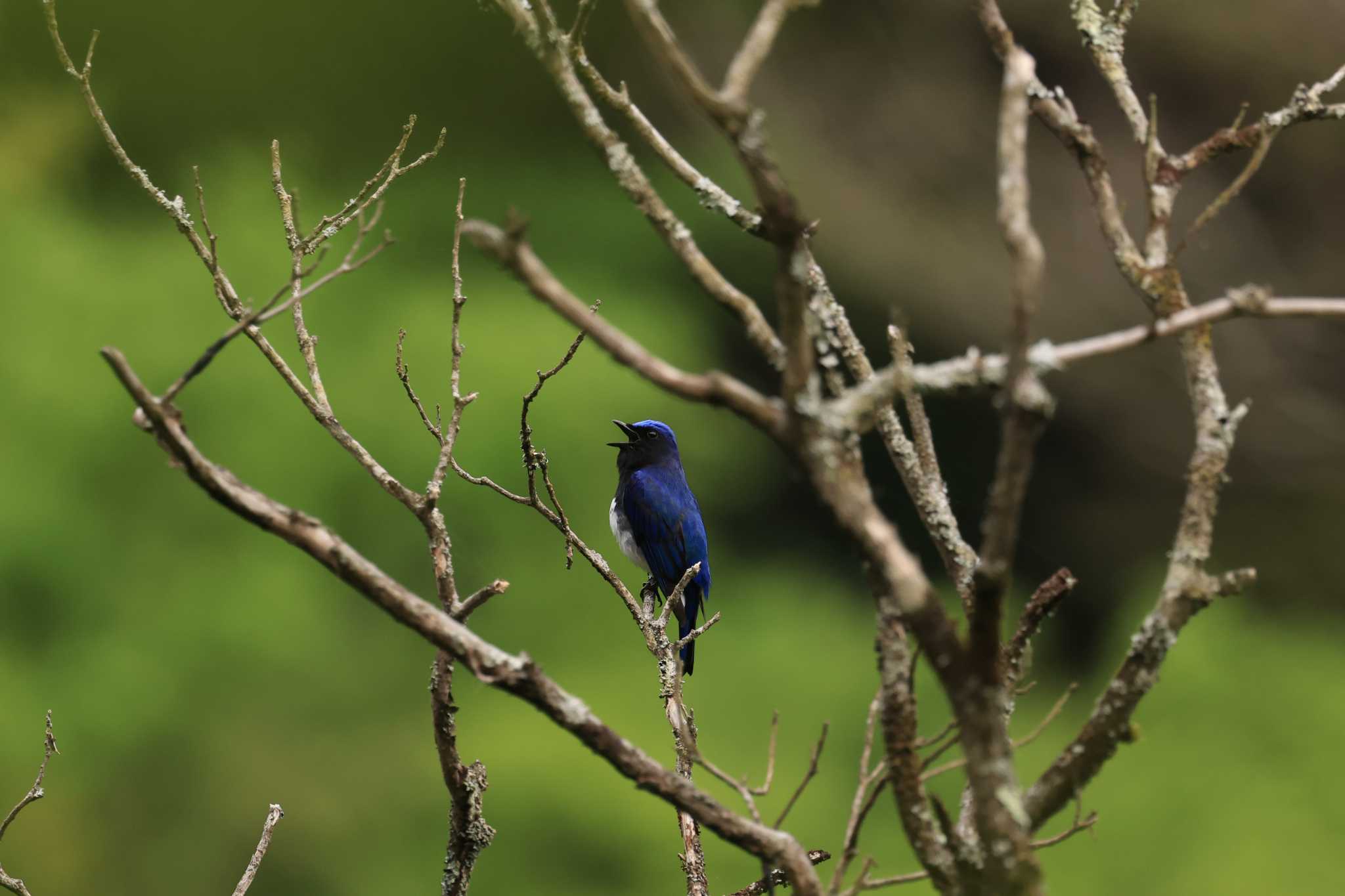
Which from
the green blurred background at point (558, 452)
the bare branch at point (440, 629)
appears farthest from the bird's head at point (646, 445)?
the bare branch at point (440, 629)

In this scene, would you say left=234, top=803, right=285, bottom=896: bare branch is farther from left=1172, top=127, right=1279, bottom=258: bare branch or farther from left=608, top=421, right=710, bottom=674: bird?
left=608, top=421, right=710, bottom=674: bird

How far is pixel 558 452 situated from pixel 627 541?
941 mm

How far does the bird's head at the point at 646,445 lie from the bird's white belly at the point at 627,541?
0.17 m

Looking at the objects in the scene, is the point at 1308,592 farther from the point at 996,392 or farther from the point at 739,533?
the point at 996,392

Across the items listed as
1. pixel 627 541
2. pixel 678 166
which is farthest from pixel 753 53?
pixel 627 541

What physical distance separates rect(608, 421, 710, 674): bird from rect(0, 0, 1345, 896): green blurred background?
0.60 meters

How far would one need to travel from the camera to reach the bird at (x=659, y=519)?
3.94 metres

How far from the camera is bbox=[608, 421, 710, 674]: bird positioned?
3.94 meters

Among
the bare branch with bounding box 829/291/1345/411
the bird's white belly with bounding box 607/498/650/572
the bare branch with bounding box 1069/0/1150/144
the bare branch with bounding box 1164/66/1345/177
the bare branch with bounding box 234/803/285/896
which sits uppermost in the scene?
the bird's white belly with bounding box 607/498/650/572

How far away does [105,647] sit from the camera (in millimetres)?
4898

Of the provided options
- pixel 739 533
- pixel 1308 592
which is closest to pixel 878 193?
pixel 739 533

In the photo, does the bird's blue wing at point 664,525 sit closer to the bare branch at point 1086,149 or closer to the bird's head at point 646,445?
the bird's head at point 646,445

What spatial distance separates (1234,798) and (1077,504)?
1.75 meters

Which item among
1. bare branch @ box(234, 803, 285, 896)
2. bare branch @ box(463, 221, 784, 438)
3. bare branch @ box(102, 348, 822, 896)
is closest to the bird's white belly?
bare branch @ box(234, 803, 285, 896)
